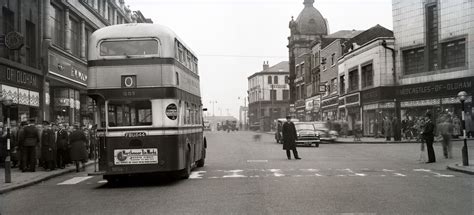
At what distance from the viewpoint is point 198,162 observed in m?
18.9

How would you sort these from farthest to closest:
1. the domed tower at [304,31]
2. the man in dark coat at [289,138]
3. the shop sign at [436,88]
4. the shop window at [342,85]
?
the domed tower at [304,31] → the shop window at [342,85] → the shop sign at [436,88] → the man in dark coat at [289,138]

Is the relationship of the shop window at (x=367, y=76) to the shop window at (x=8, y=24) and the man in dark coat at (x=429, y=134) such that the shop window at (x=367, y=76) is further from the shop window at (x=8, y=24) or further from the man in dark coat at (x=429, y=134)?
the shop window at (x=8, y=24)

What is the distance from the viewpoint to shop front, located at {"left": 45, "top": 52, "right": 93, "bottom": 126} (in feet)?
95.6

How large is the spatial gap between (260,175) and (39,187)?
19.3 feet

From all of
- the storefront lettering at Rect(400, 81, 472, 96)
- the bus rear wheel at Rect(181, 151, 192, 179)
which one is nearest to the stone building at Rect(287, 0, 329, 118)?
the storefront lettering at Rect(400, 81, 472, 96)

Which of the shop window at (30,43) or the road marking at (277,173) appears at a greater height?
the shop window at (30,43)

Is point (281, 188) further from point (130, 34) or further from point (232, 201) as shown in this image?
point (130, 34)

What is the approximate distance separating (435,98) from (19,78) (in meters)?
26.8

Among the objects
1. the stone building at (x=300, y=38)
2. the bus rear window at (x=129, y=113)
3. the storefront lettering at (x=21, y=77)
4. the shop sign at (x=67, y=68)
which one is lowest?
the bus rear window at (x=129, y=113)

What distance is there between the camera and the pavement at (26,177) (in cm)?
1369

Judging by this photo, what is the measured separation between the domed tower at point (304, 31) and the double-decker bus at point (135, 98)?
6510 centimetres

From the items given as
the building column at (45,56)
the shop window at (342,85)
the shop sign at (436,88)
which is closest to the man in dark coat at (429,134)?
the shop sign at (436,88)

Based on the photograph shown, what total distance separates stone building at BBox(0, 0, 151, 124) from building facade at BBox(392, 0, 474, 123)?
22559mm

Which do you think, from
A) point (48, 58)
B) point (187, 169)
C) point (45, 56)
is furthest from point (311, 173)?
point (48, 58)
